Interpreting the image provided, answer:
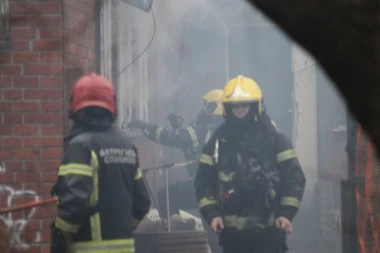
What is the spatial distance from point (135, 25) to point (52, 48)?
6.15 metres

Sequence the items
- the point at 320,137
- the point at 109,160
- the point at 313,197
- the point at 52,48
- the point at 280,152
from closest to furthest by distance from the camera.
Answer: the point at 109,160 → the point at 52,48 → the point at 280,152 → the point at 313,197 → the point at 320,137

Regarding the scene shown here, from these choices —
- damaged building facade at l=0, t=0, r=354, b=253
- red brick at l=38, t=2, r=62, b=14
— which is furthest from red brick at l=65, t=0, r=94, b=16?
red brick at l=38, t=2, r=62, b=14


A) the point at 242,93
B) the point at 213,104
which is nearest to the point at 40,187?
the point at 242,93

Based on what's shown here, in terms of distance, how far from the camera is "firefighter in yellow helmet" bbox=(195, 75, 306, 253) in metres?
6.37

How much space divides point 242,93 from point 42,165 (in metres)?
1.57

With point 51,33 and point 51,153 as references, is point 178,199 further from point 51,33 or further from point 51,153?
point 51,33

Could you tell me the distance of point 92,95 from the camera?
4.96m

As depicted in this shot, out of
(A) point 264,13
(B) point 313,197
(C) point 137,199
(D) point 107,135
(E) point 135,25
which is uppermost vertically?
(E) point 135,25

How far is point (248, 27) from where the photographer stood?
20.2 meters

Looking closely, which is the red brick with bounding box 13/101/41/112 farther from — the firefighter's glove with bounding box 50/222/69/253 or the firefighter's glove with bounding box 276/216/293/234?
the firefighter's glove with bounding box 276/216/293/234

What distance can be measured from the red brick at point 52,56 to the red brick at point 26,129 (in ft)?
1.47

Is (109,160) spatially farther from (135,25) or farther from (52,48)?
(135,25)

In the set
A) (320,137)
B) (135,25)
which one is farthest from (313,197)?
(135,25)

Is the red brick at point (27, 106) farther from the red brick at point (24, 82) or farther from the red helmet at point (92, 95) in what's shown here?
the red helmet at point (92, 95)
